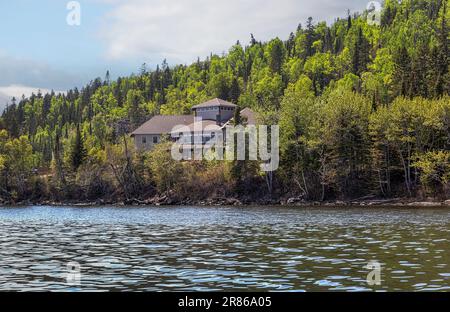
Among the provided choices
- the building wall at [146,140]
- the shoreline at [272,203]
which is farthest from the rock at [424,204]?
the building wall at [146,140]

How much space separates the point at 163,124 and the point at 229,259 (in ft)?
389

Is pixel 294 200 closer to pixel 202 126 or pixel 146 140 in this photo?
pixel 202 126

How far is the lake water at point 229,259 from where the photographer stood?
62.8 feet

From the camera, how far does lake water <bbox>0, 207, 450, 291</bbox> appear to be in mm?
19141

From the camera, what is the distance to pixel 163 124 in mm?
142000

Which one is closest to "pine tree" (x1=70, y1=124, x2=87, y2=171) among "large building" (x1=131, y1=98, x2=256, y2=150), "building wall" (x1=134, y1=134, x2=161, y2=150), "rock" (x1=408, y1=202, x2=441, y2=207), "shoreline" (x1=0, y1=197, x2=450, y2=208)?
"shoreline" (x1=0, y1=197, x2=450, y2=208)

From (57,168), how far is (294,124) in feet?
185

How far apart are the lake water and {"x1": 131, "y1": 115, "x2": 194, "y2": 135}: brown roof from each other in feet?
326

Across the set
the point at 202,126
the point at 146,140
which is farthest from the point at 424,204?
the point at 146,140

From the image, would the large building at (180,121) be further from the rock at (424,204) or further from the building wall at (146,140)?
the rock at (424,204)

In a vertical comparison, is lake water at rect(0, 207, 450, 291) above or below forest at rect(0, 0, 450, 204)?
below

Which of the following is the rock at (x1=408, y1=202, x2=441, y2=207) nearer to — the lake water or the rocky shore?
the rocky shore
